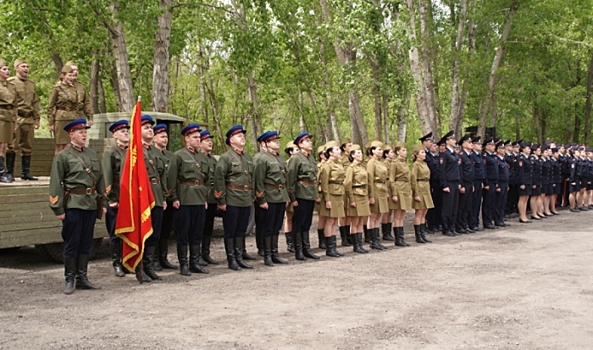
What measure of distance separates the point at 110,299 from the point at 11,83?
14.9 feet

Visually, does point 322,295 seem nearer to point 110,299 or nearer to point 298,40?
point 110,299

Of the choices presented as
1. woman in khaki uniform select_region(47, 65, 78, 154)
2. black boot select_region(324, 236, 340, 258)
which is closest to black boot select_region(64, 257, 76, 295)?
woman in khaki uniform select_region(47, 65, 78, 154)

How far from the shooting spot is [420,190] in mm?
12711

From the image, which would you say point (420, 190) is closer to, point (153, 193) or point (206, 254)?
point (206, 254)

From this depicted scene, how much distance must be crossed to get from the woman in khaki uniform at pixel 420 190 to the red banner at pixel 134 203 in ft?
19.6

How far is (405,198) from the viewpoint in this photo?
39.9ft

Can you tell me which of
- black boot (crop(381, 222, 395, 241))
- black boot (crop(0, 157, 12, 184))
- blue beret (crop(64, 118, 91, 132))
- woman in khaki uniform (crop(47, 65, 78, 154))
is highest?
woman in khaki uniform (crop(47, 65, 78, 154))

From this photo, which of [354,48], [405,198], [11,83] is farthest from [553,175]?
[11,83]

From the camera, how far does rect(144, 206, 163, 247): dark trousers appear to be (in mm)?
8703

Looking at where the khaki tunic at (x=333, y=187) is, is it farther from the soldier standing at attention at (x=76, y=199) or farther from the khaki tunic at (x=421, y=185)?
the soldier standing at attention at (x=76, y=199)

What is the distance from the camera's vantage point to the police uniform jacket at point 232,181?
935 centimetres

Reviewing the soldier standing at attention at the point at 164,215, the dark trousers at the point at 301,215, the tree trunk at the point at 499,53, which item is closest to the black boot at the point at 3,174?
the soldier standing at attention at the point at 164,215

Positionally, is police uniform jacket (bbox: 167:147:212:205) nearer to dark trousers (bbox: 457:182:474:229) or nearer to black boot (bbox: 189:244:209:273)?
black boot (bbox: 189:244:209:273)

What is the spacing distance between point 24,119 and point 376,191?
5864 millimetres
